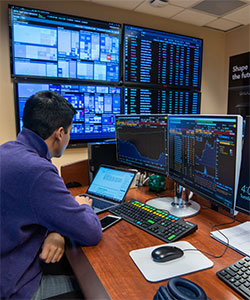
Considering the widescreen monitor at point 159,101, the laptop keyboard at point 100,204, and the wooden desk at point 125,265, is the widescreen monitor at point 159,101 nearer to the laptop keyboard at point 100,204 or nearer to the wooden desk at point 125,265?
the laptop keyboard at point 100,204

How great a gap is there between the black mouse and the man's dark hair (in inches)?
27.1

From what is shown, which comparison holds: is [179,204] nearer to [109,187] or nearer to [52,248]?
[109,187]

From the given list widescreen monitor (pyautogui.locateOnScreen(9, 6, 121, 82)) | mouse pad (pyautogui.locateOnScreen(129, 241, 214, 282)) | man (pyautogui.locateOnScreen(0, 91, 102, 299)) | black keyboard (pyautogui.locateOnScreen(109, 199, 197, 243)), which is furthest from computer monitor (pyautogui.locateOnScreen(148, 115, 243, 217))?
widescreen monitor (pyautogui.locateOnScreen(9, 6, 121, 82))

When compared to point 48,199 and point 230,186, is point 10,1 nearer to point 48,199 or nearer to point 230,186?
point 48,199

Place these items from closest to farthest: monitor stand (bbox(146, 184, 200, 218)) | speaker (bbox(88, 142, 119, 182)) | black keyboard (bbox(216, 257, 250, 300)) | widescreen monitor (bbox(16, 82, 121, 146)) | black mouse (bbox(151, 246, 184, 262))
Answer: black keyboard (bbox(216, 257, 250, 300)), black mouse (bbox(151, 246, 184, 262)), monitor stand (bbox(146, 184, 200, 218)), speaker (bbox(88, 142, 119, 182)), widescreen monitor (bbox(16, 82, 121, 146))

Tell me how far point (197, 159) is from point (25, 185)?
2.40 feet

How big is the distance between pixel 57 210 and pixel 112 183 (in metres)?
0.63

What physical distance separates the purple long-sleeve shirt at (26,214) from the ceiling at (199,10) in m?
2.66

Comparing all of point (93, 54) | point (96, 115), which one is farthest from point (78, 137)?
point (93, 54)

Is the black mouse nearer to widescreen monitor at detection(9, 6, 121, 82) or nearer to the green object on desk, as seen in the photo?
the green object on desk

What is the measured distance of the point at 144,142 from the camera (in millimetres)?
1517

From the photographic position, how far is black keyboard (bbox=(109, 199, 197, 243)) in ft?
3.31

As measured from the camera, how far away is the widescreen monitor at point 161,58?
3109 mm

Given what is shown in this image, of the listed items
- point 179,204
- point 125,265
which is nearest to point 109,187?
point 179,204
